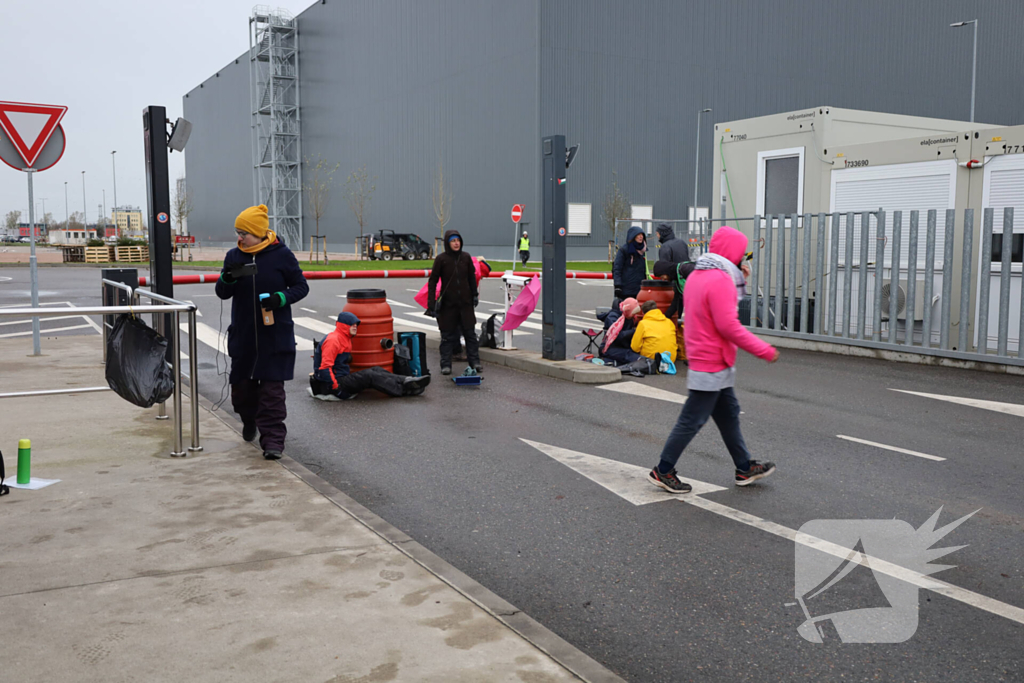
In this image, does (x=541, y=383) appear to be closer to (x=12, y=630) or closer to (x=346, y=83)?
(x=12, y=630)

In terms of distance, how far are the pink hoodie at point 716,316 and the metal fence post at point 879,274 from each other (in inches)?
304

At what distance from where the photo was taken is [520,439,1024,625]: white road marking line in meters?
4.35

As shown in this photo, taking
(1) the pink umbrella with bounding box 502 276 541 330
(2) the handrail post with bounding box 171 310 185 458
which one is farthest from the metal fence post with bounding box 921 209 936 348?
(2) the handrail post with bounding box 171 310 185 458

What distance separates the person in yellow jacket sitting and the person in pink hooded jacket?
5.68 meters

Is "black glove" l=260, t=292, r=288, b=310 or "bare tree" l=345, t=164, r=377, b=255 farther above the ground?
"bare tree" l=345, t=164, r=377, b=255

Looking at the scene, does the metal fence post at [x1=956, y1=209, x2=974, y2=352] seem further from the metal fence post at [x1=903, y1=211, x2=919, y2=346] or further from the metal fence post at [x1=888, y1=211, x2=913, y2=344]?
the metal fence post at [x1=888, y1=211, x2=913, y2=344]

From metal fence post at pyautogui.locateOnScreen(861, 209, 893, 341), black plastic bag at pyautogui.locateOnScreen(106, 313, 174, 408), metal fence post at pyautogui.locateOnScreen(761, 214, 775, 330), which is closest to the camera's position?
black plastic bag at pyautogui.locateOnScreen(106, 313, 174, 408)

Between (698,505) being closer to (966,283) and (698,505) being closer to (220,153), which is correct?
(966,283)

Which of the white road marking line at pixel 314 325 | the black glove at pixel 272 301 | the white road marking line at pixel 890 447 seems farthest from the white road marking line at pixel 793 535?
the white road marking line at pixel 314 325

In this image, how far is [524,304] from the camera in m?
12.7

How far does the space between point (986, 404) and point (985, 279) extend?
2835 millimetres

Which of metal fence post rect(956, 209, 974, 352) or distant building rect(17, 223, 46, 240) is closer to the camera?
metal fence post rect(956, 209, 974, 352)

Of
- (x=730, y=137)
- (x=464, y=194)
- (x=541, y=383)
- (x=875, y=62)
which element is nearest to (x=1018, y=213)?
(x=730, y=137)

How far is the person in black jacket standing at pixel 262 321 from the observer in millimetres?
6855
